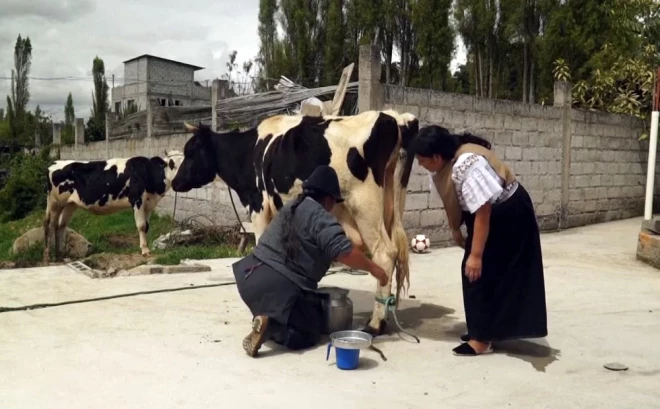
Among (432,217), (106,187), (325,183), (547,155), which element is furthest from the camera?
(547,155)

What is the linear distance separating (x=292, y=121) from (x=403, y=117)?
851 millimetres

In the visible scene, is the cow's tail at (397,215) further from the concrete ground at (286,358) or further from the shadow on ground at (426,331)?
the concrete ground at (286,358)

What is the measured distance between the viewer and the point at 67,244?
9.31m

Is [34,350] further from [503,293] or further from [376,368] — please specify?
[503,293]

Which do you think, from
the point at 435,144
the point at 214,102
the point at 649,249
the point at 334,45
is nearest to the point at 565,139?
the point at 649,249

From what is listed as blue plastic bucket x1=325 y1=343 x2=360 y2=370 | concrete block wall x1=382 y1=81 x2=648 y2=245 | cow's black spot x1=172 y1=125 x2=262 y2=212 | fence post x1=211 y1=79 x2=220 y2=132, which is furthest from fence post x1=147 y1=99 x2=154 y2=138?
blue plastic bucket x1=325 y1=343 x2=360 y2=370

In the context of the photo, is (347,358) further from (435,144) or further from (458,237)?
(435,144)

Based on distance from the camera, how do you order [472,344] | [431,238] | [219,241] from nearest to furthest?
1. [472,344]
2. [431,238]
3. [219,241]

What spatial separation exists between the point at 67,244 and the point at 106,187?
117cm

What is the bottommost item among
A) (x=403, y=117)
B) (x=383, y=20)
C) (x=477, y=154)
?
(x=477, y=154)

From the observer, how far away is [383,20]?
26359 mm

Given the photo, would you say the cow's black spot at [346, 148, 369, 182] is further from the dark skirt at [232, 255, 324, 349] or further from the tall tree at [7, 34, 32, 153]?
the tall tree at [7, 34, 32, 153]

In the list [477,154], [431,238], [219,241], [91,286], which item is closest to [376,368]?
[477,154]

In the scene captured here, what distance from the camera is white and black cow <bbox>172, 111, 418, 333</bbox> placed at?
4152 mm
